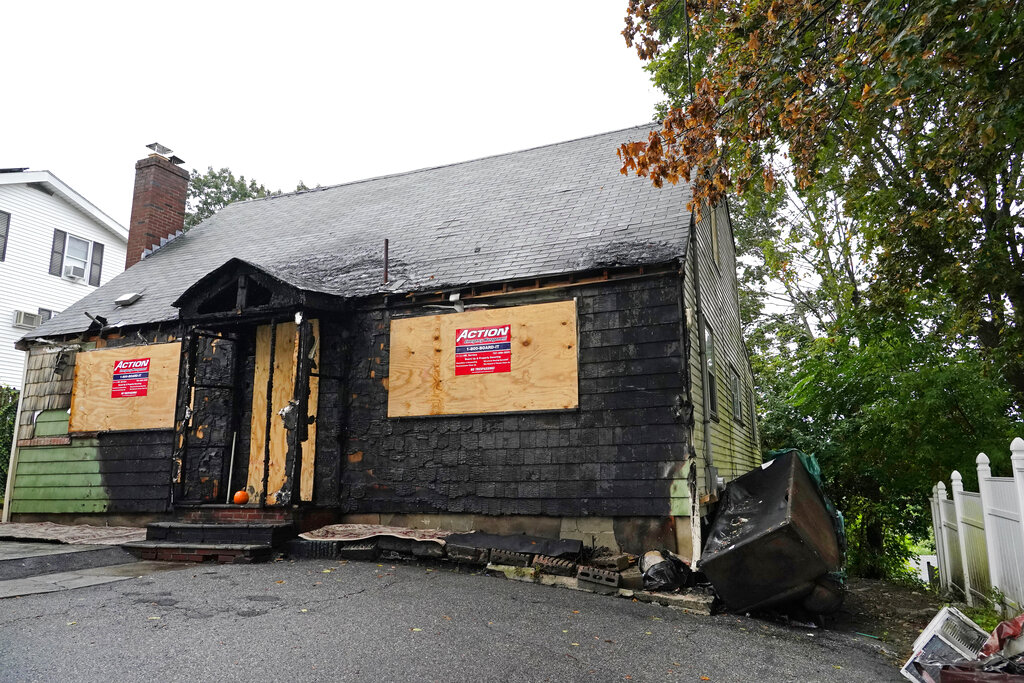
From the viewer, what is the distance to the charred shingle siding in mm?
7738

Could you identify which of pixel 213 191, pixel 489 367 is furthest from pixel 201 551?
pixel 213 191

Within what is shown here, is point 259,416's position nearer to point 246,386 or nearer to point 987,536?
point 246,386

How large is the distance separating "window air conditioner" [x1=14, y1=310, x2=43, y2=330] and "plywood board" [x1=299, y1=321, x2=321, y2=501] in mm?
14995

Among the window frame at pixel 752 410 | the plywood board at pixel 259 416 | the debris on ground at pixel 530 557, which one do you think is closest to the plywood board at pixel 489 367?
the debris on ground at pixel 530 557

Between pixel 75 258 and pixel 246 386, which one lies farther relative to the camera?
pixel 75 258

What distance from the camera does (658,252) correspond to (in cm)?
808

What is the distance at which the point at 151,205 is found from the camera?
48.8ft

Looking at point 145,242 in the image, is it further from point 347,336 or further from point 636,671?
point 636,671

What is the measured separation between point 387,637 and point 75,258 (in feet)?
72.3

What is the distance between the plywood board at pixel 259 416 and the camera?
992 centimetres

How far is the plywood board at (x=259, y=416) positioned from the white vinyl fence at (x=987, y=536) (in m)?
8.97

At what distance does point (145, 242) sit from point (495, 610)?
13036 millimetres

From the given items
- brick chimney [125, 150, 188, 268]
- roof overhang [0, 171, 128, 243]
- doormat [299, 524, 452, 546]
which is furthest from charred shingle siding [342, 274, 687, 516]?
roof overhang [0, 171, 128, 243]

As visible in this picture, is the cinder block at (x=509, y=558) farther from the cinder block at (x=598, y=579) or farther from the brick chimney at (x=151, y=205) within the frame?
the brick chimney at (x=151, y=205)
